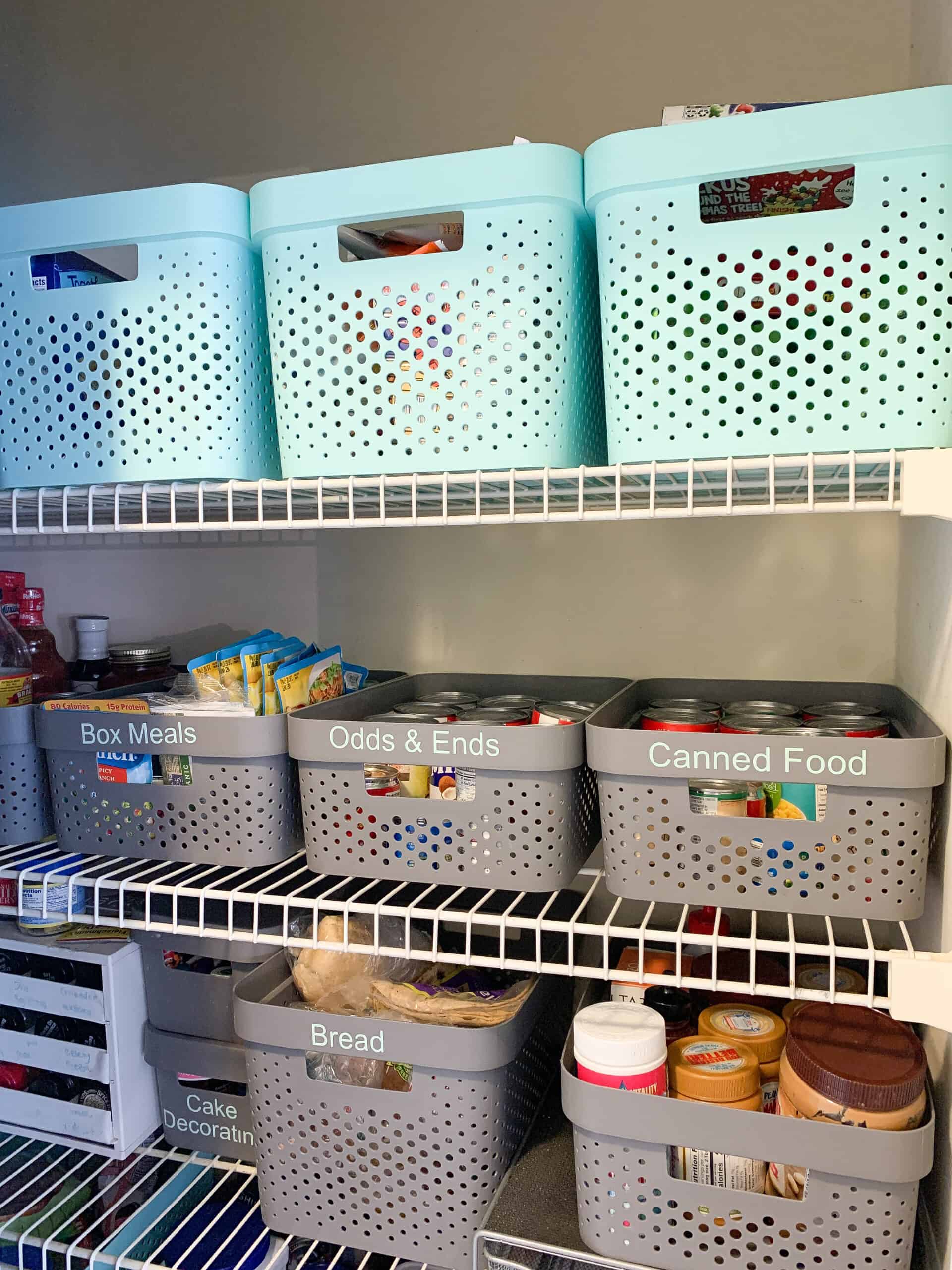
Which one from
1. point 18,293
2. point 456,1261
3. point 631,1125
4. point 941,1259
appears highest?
point 18,293

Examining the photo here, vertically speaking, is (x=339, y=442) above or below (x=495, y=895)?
above

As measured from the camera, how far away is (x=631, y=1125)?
0.96 metres

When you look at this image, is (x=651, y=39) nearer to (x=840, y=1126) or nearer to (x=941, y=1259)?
(x=840, y=1126)

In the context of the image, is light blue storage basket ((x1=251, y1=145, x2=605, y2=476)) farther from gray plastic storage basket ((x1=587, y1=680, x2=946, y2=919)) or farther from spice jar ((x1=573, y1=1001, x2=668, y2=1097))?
spice jar ((x1=573, y1=1001, x2=668, y2=1097))

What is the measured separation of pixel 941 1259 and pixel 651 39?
150 cm

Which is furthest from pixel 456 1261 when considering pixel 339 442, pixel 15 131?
pixel 15 131

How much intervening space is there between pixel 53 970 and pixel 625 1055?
809 millimetres

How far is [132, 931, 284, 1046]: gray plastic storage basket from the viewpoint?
4.15 ft

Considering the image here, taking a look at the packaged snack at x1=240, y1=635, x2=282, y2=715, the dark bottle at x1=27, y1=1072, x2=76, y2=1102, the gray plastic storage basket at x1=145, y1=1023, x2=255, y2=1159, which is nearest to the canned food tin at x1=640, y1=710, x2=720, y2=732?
the packaged snack at x1=240, y1=635, x2=282, y2=715

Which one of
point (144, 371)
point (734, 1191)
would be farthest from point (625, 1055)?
point (144, 371)

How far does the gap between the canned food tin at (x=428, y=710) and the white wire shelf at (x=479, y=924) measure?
0.65 ft

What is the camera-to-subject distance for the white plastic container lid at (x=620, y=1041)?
0.96m

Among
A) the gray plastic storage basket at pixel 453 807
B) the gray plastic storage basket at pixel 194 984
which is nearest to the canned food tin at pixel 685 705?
the gray plastic storage basket at pixel 453 807

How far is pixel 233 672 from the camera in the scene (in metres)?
1.22
